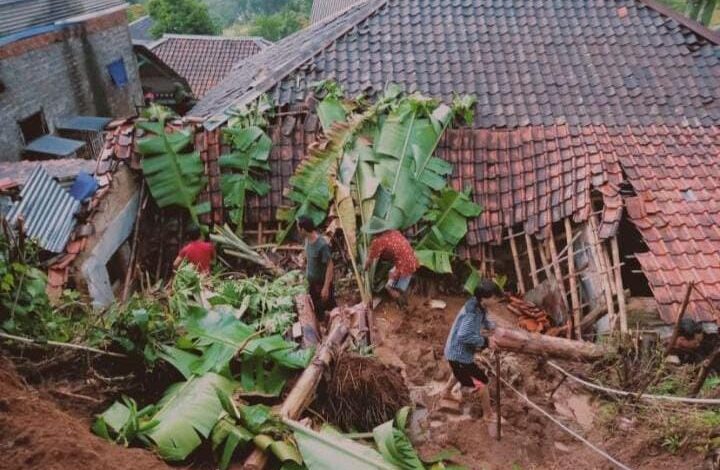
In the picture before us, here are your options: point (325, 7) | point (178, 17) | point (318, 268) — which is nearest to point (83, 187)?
point (318, 268)

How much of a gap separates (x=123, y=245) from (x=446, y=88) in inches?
Answer: 224

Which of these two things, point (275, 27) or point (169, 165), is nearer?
point (169, 165)

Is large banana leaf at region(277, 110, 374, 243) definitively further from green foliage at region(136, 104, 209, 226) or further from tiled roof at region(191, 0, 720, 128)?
green foliage at region(136, 104, 209, 226)

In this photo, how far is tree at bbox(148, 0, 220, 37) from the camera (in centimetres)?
3369

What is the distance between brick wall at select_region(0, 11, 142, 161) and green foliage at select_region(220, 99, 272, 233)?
6581 mm

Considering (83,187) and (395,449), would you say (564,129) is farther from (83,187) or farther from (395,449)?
(83,187)

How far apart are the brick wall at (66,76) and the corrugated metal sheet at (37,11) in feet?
2.59

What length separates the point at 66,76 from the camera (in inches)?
572

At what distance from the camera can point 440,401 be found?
6.04 m

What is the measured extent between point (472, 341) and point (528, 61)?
643cm

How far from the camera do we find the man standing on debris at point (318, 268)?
21.0 ft

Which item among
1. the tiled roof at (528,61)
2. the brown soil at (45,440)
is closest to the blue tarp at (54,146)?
the tiled roof at (528,61)

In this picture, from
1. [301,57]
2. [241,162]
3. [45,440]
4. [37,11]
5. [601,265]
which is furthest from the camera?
[37,11]

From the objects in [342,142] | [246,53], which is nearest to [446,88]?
[342,142]
